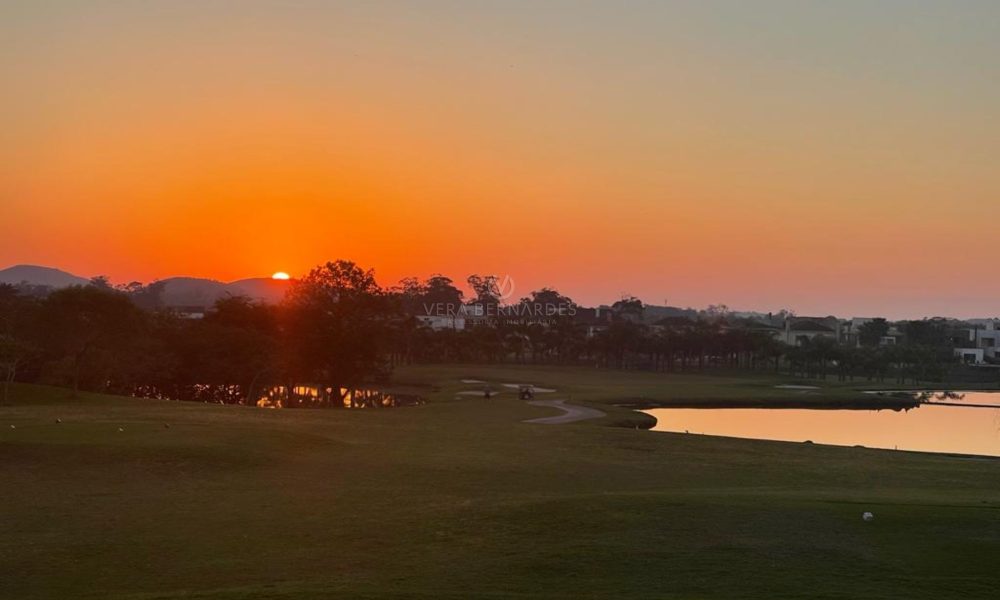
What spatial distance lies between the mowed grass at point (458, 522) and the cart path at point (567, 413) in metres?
18.2

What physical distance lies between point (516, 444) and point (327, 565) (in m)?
21.0

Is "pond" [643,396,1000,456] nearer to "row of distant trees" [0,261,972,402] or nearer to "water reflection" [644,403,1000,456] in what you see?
"water reflection" [644,403,1000,456]

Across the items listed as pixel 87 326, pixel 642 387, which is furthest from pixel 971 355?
pixel 87 326

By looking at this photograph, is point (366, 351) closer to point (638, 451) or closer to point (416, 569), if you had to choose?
point (638, 451)

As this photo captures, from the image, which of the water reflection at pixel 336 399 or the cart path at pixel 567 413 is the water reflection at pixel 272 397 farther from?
the cart path at pixel 567 413

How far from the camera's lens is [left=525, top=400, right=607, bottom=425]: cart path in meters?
50.1

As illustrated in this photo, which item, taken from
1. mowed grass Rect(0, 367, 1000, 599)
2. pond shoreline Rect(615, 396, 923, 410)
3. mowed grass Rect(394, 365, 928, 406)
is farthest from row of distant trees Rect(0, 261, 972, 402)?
mowed grass Rect(0, 367, 1000, 599)

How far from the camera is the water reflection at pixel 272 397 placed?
8050cm

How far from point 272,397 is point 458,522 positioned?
257ft

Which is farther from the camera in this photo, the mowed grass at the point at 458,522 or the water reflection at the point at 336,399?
the water reflection at the point at 336,399

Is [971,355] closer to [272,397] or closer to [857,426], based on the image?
[857,426]

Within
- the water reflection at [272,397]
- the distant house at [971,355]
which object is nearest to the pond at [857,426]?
the water reflection at [272,397]

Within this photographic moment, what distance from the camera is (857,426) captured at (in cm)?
6644

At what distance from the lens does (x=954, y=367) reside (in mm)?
146750
